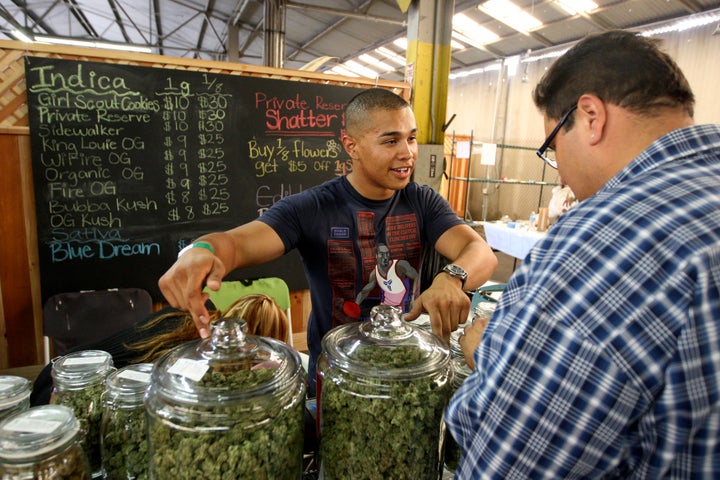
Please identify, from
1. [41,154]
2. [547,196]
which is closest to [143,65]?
[41,154]

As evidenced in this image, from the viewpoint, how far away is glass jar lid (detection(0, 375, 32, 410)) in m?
0.70

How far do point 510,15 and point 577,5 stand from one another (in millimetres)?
1053

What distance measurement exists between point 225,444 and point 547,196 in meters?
8.95

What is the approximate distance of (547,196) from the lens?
8.52 m

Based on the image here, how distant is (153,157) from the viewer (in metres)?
2.91

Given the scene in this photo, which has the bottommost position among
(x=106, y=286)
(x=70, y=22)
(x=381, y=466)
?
(x=106, y=286)

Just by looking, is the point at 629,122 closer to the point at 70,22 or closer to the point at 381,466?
the point at 381,466

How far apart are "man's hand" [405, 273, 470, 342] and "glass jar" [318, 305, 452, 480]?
8.2 inches

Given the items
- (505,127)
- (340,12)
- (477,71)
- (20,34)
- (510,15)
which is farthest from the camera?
(477,71)

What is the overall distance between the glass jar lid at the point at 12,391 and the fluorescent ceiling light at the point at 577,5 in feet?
23.4

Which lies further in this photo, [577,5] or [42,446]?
[577,5]

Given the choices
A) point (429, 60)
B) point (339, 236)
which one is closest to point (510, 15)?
point (429, 60)

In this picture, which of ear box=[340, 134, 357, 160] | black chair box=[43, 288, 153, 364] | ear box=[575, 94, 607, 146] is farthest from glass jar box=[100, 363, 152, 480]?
black chair box=[43, 288, 153, 364]

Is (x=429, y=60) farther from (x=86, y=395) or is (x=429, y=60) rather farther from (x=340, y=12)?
(x=340, y=12)
